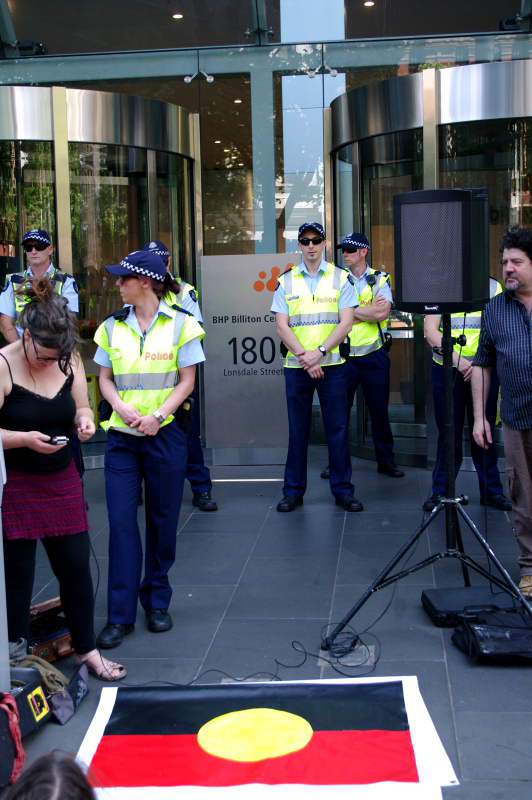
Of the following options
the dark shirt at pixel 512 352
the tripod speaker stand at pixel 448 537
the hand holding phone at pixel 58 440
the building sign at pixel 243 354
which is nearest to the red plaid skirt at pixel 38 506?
the hand holding phone at pixel 58 440

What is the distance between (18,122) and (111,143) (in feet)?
2.58

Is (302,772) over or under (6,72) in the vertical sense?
under

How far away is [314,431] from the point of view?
975 cm

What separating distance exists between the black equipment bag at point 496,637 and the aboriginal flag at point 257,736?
374 mm

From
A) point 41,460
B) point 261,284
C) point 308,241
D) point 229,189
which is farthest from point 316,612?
point 229,189

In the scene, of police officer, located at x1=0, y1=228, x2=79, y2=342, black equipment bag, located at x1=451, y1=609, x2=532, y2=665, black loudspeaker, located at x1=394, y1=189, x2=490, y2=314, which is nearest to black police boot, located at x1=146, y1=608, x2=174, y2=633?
black equipment bag, located at x1=451, y1=609, x2=532, y2=665

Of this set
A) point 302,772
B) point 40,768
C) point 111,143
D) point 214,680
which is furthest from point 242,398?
point 40,768

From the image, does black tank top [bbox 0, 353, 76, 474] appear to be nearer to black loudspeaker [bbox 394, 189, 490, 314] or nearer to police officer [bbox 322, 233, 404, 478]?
black loudspeaker [bbox 394, 189, 490, 314]

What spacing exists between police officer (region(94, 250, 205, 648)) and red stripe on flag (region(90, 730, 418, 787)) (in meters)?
1.11

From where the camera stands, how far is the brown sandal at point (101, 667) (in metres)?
4.29

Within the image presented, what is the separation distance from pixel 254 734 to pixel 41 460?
130cm

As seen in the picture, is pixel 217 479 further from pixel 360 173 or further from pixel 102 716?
pixel 102 716

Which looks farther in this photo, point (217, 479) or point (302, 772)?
point (217, 479)

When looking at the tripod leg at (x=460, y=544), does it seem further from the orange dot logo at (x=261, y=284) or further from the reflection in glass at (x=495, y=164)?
the reflection in glass at (x=495, y=164)
